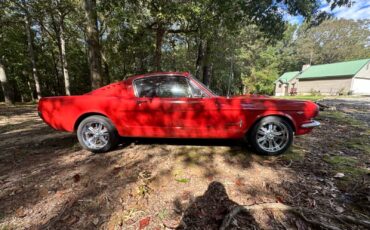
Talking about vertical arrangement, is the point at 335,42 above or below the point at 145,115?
above

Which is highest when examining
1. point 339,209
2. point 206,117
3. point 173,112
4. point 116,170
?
point 173,112

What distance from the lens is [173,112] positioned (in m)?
3.60

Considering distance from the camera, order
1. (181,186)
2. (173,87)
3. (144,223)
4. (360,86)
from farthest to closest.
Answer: (360,86) → (173,87) → (181,186) → (144,223)

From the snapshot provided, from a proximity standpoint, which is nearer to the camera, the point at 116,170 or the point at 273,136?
the point at 116,170

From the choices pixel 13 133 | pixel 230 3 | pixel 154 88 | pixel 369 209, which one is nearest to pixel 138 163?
pixel 154 88

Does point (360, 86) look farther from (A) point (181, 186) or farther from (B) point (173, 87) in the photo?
(A) point (181, 186)

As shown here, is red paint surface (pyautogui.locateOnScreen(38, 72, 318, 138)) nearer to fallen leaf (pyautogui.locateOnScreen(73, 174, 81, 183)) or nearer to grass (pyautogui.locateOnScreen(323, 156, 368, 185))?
grass (pyautogui.locateOnScreen(323, 156, 368, 185))

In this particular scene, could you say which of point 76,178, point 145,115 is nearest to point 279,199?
point 145,115

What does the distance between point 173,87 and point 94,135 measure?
5.87ft

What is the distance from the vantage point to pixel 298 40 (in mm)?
52719

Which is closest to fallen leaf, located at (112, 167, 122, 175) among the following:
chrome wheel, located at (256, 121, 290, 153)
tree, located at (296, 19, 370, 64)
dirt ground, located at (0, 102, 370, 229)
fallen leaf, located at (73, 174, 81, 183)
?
dirt ground, located at (0, 102, 370, 229)

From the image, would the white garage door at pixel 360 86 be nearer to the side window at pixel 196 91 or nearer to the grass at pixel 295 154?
the grass at pixel 295 154

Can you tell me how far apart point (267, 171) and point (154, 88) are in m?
2.45

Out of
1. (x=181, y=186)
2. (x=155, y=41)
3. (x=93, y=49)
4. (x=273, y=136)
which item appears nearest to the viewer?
(x=181, y=186)
